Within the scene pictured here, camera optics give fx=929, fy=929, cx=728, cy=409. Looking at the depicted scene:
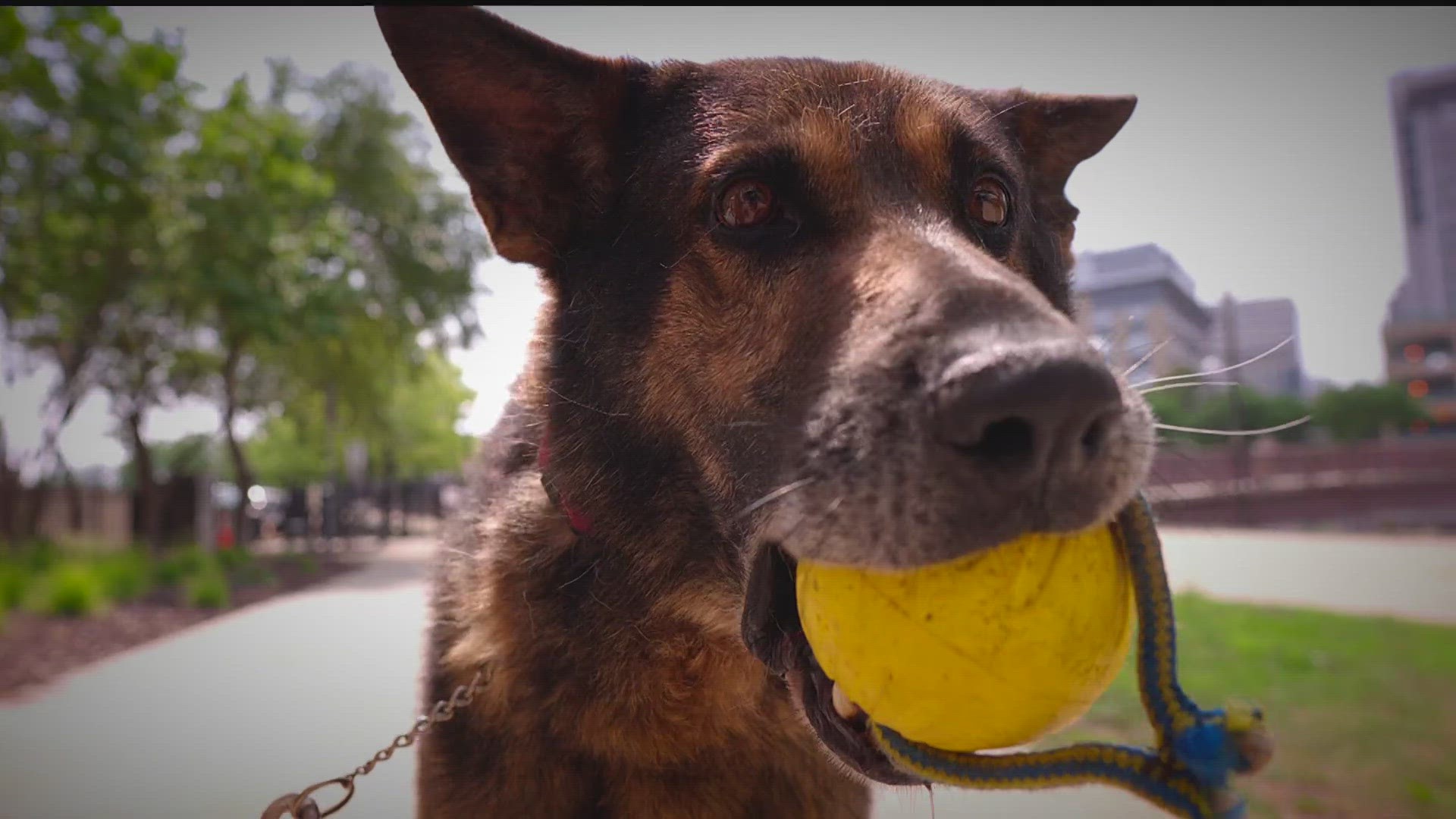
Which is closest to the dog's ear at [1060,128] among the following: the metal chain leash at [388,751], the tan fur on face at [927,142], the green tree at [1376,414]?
the tan fur on face at [927,142]

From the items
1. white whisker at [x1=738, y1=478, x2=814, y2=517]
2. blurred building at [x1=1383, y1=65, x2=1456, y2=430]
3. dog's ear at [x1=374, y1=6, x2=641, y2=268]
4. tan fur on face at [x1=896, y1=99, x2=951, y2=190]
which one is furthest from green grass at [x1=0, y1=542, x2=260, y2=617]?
blurred building at [x1=1383, y1=65, x2=1456, y2=430]

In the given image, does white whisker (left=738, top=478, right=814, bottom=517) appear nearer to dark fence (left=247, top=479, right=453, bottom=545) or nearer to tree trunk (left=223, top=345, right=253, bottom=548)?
tree trunk (left=223, top=345, right=253, bottom=548)

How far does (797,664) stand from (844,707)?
151 mm

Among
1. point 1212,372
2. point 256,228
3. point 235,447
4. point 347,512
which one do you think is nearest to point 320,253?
point 256,228

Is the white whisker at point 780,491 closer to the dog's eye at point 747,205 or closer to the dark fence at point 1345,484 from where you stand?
the dog's eye at point 747,205

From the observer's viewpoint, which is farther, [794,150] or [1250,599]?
[1250,599]

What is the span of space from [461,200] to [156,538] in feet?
24.8

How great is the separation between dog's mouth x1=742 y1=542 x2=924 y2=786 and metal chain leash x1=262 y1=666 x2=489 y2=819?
80cm

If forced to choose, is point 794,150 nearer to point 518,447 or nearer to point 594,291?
point 594,291

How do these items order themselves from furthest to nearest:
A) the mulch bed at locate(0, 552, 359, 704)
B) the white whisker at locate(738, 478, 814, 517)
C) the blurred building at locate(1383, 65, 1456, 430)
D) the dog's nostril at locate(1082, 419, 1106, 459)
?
the blurred building at locate(1383, 65, 1456, 430) < the mulch bed at locate(0, 552, 359, 704) < the white whisker at locate(738, 478, 814, 517) < the dog's nostril at locate(1082, 419, 1106, 459)

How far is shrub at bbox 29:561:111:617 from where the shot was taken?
8.89 m

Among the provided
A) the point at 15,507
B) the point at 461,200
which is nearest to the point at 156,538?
the point at 15,507

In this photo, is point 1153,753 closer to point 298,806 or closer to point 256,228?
point 298,806

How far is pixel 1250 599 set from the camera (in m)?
8.43
